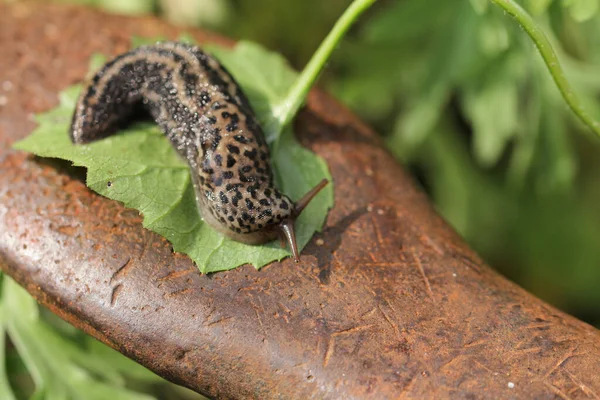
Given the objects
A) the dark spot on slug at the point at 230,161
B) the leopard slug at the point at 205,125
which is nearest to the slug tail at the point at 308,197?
the leopard slug at the point at 205,125

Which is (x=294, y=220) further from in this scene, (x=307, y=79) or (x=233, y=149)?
(x=307, y=79)

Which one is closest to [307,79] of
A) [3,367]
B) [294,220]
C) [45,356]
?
[294,220]

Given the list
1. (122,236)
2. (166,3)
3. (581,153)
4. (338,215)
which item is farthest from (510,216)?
(122,236)

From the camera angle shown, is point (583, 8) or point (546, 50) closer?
point (546, 50)

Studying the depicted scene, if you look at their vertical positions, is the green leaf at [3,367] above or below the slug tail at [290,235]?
below

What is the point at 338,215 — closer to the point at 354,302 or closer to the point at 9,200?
the point at 354,302

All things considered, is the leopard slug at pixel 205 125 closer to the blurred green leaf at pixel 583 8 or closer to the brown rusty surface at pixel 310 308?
the brown rusty surface at pixel 310 308

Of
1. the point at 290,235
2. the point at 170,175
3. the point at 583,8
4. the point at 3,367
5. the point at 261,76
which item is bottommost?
the point at 3,367
